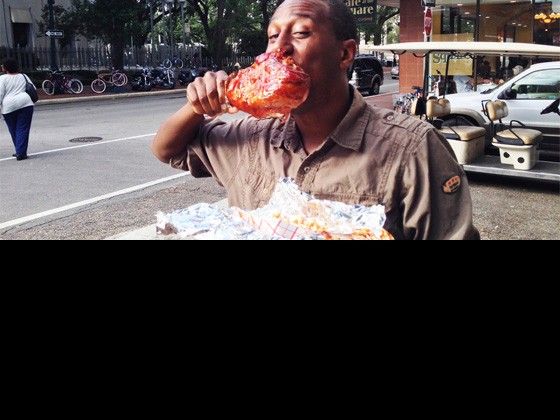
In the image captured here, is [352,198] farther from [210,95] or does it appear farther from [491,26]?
[491,26]

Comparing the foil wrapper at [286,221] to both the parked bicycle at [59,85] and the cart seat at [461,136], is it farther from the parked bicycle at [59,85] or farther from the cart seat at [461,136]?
the parked bicycle at [59,85]

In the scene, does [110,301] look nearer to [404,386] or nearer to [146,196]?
[404,386]

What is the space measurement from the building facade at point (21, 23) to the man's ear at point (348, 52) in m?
30.0

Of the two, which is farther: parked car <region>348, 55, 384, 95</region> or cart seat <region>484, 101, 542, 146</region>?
parked car <region>348, 55, 384, 95</region>

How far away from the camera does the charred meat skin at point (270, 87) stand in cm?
144

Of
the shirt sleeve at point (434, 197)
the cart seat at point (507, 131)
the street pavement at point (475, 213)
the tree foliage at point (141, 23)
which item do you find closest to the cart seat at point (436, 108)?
the cart seat at point (507, 131)

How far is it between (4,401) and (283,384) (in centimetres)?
28

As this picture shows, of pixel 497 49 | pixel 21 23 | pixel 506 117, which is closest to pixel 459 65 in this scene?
pixel 506 117

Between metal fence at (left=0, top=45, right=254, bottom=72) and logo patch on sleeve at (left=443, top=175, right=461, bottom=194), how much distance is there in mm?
25753

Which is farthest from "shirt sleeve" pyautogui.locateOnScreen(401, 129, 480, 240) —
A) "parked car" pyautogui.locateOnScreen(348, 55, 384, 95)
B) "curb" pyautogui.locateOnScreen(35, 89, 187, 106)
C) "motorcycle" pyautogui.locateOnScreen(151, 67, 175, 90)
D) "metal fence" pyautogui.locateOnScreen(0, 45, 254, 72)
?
"motorcycle" pyautogui.locateOnScreen(151, 67, 175, 90)

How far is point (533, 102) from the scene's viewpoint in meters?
9.18

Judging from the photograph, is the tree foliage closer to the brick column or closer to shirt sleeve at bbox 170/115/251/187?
the brick column

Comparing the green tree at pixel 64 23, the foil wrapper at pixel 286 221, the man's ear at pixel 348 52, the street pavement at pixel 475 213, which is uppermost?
the green tree at pixel 64 23

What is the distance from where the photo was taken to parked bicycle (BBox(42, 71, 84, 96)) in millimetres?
24047
